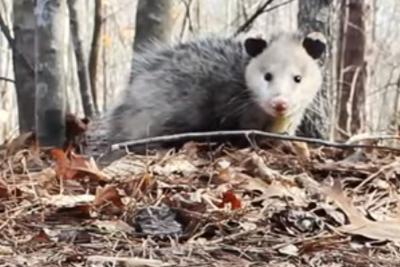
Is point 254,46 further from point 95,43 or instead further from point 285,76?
point 95,43

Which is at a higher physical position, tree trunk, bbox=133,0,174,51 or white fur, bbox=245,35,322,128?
tree trunk, bbox=133,0,174,51

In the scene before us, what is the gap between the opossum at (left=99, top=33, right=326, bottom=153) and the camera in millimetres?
4004

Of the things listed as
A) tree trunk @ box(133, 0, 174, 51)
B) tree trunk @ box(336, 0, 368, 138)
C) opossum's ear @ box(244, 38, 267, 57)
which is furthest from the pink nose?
tree trunk @ box(336, 0, 368, 138)

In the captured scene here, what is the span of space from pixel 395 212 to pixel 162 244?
0.77m

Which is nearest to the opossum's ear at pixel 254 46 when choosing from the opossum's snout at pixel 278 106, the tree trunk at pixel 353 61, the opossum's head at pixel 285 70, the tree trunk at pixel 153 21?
the opossum's head at pixel 285 70

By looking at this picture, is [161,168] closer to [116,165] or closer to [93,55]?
[116,165]

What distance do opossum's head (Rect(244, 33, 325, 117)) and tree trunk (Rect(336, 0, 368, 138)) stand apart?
8.52 ft

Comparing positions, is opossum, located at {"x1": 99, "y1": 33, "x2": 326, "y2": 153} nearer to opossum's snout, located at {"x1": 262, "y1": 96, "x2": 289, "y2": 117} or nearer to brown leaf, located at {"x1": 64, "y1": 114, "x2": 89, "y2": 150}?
opossum's snout, located at {"x1": 262, "y1": 96, "x2": 289, "y2": 117}

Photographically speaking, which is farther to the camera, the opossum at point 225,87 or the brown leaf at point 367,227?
the opossum at point 225,87

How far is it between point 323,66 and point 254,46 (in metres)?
0.49

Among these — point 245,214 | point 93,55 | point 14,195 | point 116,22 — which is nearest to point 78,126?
point 14,195

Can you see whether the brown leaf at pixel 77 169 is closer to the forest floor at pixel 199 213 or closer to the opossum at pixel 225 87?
the forest floor at pixel 199 213

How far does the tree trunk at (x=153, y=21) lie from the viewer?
4.99 m

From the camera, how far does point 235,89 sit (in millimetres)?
4043
